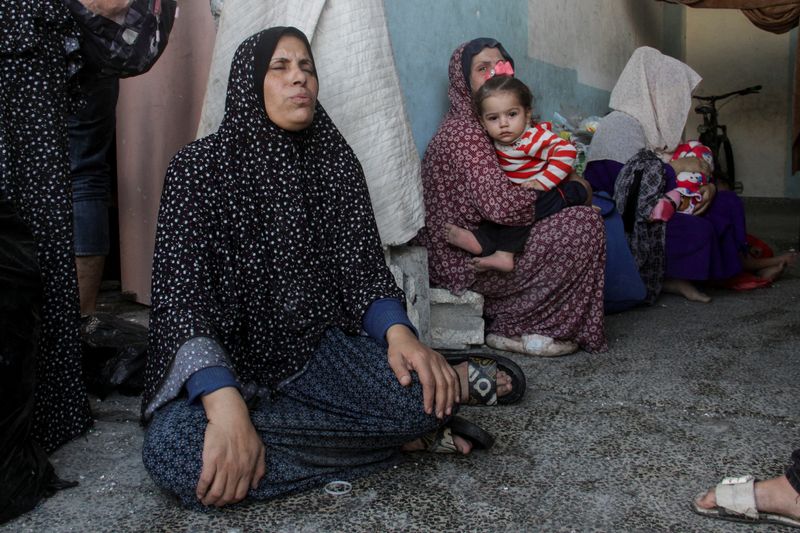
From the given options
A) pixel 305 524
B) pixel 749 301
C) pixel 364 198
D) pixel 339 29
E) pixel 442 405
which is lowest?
pixel 749 301

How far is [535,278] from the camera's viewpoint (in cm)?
330

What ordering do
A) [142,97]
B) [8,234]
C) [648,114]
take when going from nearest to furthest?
[8,234] < [142,97] < [648,114]

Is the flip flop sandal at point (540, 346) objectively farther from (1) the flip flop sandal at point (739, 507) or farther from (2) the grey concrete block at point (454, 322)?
(1) the flip flop sandal at point (739, 507)

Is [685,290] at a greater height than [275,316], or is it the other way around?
[275,316]

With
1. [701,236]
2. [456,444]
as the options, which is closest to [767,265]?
[701,236]

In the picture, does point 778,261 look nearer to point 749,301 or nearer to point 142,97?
point 749,301

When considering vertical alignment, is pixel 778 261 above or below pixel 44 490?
below

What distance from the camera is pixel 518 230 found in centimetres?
329

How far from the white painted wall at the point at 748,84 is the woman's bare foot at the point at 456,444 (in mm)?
A: 9621

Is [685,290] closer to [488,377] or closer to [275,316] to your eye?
[488,377]

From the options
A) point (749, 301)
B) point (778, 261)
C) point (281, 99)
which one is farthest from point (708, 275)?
point (281, 99)

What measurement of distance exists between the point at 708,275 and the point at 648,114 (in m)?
1.00

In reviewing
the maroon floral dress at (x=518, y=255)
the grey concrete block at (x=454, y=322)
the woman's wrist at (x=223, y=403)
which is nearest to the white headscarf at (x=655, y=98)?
the maroon floral dress at (x=518, y=255)

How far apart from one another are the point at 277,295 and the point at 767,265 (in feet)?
12.3
